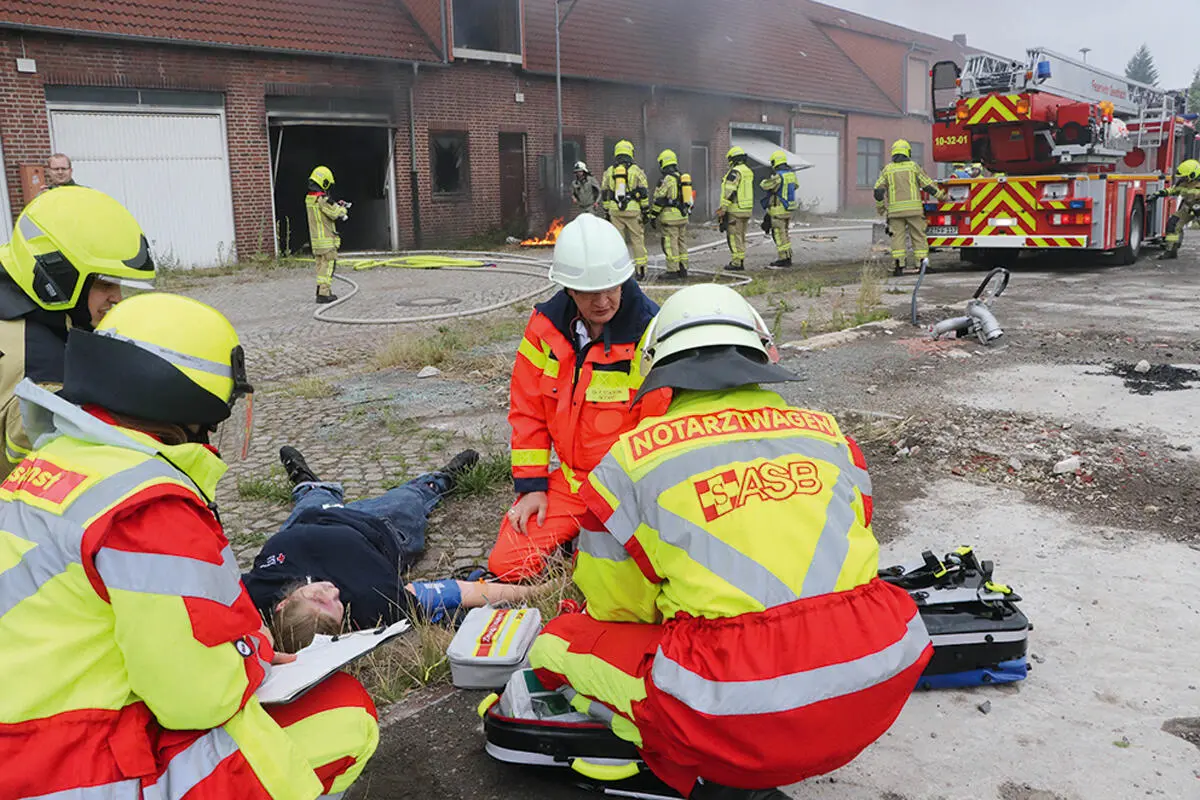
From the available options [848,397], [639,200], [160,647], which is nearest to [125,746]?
[160,647]

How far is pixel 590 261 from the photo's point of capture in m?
3.52

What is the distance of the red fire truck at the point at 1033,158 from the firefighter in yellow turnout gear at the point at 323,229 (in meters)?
7.87

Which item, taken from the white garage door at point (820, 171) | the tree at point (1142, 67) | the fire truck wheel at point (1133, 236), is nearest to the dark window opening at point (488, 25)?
the white garage door at point (820, 171)

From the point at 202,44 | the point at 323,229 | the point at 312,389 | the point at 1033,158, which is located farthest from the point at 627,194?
the point at 312,389

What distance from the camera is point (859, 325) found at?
8.54m

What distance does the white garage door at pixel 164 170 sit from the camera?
46.8ft

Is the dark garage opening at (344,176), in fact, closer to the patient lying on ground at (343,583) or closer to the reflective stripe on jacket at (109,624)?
the patient lying on ground at (343,583)

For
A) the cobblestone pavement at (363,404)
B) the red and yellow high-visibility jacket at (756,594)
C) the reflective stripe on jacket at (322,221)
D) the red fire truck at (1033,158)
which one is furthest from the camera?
the red fire truck at (1033,158)

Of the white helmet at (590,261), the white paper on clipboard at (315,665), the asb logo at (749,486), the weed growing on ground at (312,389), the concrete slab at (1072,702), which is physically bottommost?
the concrete slab at (1072,702)

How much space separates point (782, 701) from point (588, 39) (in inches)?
857

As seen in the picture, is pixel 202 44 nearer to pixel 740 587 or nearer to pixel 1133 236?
pixel 1133 236

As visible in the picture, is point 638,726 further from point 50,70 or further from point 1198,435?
point 50,70

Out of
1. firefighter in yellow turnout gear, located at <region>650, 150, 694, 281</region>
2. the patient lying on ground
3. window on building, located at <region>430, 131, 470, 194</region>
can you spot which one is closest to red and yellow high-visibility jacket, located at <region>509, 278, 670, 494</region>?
the patient lying on ground

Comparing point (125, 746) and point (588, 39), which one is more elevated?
point (588, 39)
